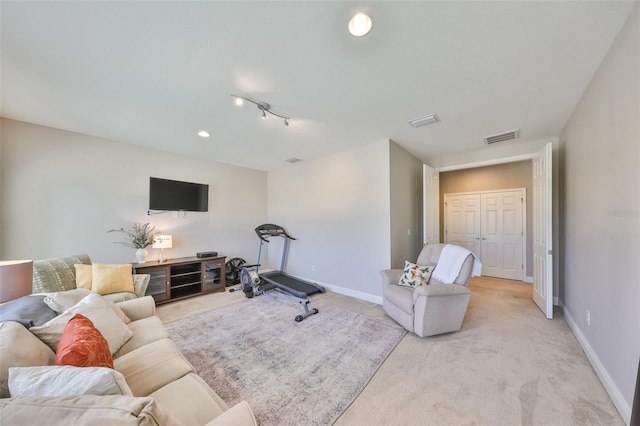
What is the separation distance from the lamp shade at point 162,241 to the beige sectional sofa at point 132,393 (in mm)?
1836

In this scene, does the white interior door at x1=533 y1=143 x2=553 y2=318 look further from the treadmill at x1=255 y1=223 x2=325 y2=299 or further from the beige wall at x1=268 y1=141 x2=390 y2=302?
the treadmill at x1=255 y1=223 x2=325 y2=299

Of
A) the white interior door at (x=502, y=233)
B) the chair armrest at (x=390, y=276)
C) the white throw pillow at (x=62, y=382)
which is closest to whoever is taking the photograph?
the white throw pillow at (x=62, y=382)

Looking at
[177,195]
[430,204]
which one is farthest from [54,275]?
[430,204]

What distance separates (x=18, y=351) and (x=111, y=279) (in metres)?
2.10

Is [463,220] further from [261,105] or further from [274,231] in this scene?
[261,105]

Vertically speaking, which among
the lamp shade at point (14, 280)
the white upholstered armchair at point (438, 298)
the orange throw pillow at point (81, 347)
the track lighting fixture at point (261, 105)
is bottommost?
the white upholstered armchair at point (438, 298)

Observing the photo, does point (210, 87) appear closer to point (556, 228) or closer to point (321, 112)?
point (321, 112)

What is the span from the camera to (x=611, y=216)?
5.77ft

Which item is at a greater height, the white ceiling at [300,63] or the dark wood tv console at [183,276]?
the white ceiling at [300,63]

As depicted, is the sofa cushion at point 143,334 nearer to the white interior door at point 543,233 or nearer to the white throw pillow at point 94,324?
the white throw pillow at point 94,324

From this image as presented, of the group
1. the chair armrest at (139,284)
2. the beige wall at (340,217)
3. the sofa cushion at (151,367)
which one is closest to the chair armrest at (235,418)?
the sofa cushion at (151,367)

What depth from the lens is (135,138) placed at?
353cm

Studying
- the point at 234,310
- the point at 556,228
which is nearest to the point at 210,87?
the point at 234,310

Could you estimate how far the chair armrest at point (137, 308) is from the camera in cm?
209
